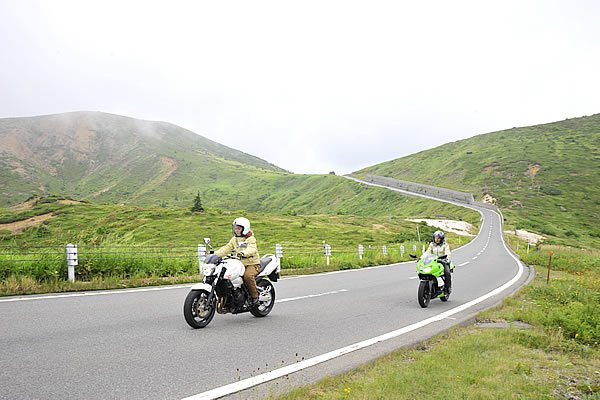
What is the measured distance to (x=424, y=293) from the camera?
10.2 m

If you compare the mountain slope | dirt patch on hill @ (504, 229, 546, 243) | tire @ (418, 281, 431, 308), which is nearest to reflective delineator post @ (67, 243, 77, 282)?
tire @ (418, 281, 431, 308)

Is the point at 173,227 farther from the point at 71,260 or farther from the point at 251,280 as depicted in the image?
the point at 251,280

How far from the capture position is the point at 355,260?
22094 millimetres

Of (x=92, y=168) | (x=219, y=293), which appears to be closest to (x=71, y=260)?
(x=219, y=293)

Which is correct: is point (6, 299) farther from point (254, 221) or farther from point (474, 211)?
point (474, 211)

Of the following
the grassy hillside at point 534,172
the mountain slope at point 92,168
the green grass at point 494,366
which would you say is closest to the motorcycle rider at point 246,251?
the green grass at point 494,366

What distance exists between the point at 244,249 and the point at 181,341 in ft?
6.98

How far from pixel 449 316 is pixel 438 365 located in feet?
13.4

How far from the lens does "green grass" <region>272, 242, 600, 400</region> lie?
4359 mm

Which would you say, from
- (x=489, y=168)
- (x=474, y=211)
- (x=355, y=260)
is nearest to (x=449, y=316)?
(x=355, y=260)

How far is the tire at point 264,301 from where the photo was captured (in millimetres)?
8289

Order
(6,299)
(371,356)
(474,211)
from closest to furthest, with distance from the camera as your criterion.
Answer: (371,356)
(6,299)
(474,211)

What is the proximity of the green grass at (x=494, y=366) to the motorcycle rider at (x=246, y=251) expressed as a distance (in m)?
2.96

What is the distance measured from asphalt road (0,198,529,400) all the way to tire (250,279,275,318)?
0.19 m
